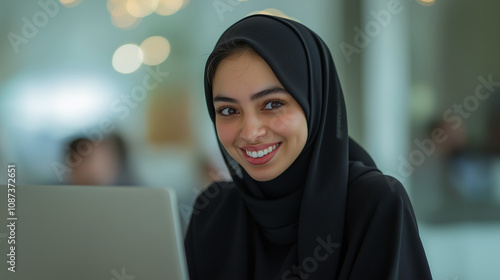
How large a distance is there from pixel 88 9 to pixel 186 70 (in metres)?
0.76

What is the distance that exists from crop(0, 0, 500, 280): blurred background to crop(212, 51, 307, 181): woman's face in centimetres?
225

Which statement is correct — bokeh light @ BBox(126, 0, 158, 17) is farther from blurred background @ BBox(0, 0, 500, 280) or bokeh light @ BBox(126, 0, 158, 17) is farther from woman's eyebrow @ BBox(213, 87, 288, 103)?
woman's eyebrow @ BBox(213, 87, 288, 103)

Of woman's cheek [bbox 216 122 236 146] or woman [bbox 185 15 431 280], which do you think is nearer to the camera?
woman [bbox 185 15 431 280]

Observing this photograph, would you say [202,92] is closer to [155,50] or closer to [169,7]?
[155,50]

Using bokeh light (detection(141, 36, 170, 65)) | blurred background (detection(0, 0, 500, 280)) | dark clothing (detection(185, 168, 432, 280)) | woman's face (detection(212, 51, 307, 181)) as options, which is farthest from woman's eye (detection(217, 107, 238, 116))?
bokeh light (detection(141, 36, 170, 65))

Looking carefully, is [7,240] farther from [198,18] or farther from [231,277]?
[198,18]

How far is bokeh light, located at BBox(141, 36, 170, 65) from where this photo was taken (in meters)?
3.62

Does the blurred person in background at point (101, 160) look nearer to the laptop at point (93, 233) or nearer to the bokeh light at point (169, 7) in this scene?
the bokeh light at point (169, 7)

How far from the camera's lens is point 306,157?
1.31 metres

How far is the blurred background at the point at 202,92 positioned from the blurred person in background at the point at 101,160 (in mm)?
16

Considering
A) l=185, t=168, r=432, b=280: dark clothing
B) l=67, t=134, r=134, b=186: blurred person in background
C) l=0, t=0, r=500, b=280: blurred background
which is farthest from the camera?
l=0, t=0, r=500, b=280: blurred background

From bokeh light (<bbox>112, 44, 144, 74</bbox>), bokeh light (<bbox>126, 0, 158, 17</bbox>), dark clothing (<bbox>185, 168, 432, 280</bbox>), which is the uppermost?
bokeh light (<bbox>126, 0, 158, 17</bbox>)

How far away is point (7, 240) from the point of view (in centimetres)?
85

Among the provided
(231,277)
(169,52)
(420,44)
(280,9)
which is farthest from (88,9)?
(231,277)
